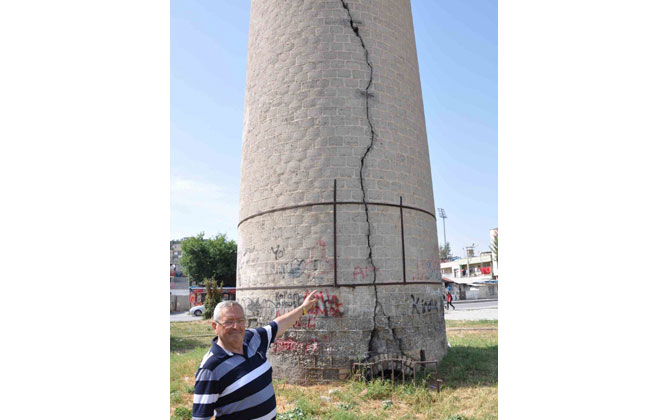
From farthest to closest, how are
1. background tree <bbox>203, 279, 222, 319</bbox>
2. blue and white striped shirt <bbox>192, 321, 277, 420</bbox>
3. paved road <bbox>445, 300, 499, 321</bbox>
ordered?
background tree <bbox>203, 279, 222, 319</bbox>, paved road <bbox>445, 300, 499, 321</bbox>, blue and white striped shirt <bbox>192, 321, 277, 420</bbox>

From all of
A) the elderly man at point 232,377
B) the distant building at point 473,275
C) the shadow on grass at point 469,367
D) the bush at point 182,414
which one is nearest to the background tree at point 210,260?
the distant building at point 473,275

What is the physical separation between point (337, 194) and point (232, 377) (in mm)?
5723

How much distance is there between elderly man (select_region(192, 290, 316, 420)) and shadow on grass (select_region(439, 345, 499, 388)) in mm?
5569

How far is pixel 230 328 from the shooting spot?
3080 mm

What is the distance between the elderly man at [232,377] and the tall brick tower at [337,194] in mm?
4923

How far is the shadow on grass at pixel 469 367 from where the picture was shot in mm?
7883

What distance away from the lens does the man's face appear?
3077 millimetres

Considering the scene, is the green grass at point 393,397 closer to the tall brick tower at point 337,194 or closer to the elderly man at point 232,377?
the tall brick tower at point 337,194

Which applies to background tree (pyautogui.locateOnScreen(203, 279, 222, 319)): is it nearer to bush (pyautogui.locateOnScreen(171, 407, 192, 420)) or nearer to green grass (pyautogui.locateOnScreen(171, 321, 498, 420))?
green grass (pyautogui.locateOnScreen(171, 321, 498, 420))

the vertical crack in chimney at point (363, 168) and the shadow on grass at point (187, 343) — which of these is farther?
the shadow on grass at point (187, 343)

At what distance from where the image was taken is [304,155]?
8.68 meters

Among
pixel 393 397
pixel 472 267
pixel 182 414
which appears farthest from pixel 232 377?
pixel 472 267

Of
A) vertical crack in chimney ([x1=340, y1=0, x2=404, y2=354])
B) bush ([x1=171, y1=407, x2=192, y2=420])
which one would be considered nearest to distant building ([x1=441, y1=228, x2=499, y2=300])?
vertical crack in chimney ([x1=340, y1=0, x2=404, y2=354])

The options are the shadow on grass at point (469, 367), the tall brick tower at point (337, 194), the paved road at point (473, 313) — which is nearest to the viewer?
the shadow on grass at point (469, 367)
